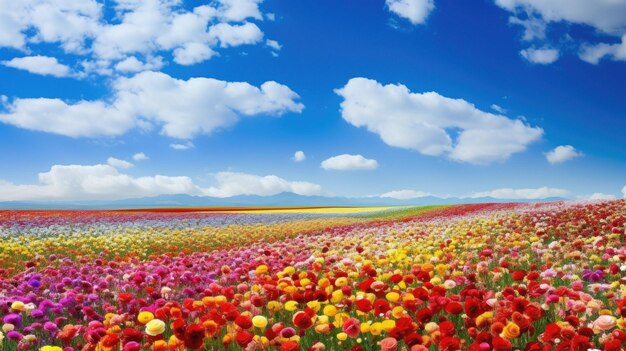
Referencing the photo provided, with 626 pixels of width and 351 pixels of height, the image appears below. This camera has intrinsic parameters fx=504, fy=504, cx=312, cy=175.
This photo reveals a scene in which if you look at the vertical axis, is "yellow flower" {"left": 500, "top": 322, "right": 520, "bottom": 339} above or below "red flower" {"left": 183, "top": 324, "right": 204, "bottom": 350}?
above

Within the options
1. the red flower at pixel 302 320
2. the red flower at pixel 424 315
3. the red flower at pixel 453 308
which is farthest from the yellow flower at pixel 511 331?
the red flower at pixel 302 320

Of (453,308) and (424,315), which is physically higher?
(453,308)

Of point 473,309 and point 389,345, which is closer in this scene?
point 389,345

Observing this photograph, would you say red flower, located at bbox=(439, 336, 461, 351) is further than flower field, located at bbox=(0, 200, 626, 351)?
No

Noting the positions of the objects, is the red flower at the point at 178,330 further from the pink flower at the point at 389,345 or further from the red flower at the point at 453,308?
the red flower at the point at 453,308

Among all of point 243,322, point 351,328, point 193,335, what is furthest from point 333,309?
point 193,335

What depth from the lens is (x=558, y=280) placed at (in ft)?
23.5

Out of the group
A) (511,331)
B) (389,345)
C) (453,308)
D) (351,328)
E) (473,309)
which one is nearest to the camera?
(389,345)

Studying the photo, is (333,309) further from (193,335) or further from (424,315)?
(193,335)

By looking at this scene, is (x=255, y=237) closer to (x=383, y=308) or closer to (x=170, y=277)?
(x=170, y=277)

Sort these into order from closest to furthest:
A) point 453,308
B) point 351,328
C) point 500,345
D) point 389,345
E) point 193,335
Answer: point 500,345 → point 389,345 → point 193,335 → point 351,328 → point 453,308

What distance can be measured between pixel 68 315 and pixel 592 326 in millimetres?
6026

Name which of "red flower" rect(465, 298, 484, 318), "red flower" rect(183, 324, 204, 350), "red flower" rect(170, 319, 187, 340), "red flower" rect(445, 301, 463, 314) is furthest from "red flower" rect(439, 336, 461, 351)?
"red flower" rect(170, 319, 187, 340)

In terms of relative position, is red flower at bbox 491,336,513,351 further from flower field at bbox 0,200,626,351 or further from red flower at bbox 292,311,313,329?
red flower at bbox 292,311,313,329
